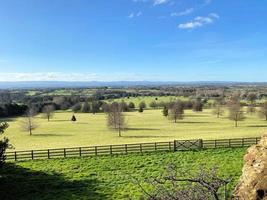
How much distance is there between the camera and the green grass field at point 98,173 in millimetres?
24516

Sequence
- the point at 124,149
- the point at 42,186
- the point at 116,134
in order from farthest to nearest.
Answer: the point at 116,134 → the point at 124,149 → the point at 42,186

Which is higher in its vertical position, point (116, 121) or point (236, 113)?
point (236, 113)

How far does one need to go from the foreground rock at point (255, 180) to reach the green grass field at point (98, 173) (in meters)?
13.7

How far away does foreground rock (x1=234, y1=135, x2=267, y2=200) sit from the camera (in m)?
7.53

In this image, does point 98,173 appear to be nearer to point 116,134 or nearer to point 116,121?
point 116,134

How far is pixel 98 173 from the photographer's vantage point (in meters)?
29.6

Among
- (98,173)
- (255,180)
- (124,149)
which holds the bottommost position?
(98,173)

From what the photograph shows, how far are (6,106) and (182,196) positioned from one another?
106 metres

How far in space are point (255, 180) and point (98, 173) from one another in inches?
901

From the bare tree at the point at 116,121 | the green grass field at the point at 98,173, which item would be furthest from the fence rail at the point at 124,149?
the bare tree at the point at 116,121

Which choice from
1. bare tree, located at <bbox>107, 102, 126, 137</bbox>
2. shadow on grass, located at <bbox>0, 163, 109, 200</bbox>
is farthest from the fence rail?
bare tree, located at <bbox>107, 102, 126, 137</bbox>

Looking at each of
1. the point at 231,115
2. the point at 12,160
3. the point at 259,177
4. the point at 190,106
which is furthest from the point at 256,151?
the point at 190,106

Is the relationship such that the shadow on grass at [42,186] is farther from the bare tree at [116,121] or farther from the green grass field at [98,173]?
the bare tree at [116,121]

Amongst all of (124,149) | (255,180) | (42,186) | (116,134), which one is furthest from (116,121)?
(255,180)
